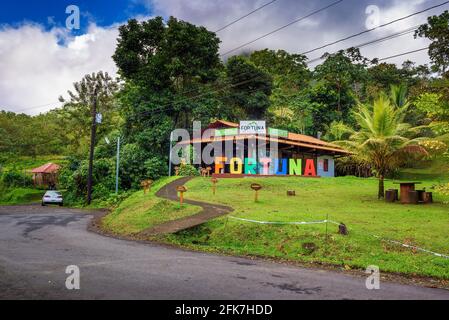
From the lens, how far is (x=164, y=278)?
289 inches

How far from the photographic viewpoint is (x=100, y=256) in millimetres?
9703

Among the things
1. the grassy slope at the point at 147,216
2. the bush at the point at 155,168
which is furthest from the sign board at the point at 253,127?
the grassy slope at the point at 147,216

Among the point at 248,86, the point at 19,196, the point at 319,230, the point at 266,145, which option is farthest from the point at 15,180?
the point at 319,230

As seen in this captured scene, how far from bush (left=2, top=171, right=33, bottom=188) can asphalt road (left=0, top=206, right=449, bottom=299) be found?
4058cm

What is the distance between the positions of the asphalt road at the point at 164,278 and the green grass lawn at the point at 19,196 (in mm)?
31930

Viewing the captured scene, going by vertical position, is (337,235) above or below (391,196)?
below

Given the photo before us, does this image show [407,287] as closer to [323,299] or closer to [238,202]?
[323,299]

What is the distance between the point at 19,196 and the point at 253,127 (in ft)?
88.5

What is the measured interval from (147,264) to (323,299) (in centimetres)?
416

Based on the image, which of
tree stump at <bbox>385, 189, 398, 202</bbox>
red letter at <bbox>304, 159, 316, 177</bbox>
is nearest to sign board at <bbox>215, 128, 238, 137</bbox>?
red letter at <bbox>304, 159, 316, 177</bbox>

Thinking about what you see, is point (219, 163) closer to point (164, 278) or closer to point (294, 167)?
point (294, 167)

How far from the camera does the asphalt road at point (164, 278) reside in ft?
20.8

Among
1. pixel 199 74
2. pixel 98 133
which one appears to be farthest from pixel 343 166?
pixel 98 133

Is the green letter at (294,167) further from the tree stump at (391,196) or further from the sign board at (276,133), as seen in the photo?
the tree stump at (391,196)
